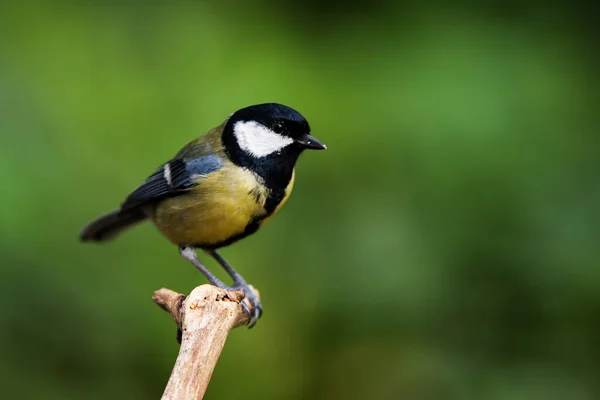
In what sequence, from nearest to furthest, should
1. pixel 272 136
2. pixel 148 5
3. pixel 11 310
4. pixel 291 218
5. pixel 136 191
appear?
1. pixel 272 136
2. pixel 136 191
3. pixel 11 310
4. pixel 291 218
5. pixel 148 5

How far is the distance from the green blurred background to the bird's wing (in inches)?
19.6

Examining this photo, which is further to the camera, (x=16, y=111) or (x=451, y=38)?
(x=451, y=38)

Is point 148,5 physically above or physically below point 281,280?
above

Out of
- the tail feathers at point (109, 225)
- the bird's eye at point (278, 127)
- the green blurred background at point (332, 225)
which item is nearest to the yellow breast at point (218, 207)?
the bird's eye at point (278, 127)

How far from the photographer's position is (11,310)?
8.38 feet

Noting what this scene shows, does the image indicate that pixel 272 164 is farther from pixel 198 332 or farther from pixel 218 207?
pixel 198 332

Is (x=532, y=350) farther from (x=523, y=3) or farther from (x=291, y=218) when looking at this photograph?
(x=523, y=3)

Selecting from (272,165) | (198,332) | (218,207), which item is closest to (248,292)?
(218,207)

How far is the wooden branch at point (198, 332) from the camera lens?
127cm

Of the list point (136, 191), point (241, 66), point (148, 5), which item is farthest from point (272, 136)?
point (148, 5)

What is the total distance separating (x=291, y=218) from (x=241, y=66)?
24.7 inches

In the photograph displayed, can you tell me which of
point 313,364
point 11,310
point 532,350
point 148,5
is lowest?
point 532,350

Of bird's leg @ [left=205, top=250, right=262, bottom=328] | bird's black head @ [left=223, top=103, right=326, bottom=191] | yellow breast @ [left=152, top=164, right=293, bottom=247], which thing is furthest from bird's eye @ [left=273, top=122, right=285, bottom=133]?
bird's leg @ [left=205, top=250, right=262, bottom=328]

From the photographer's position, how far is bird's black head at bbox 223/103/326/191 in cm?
175
